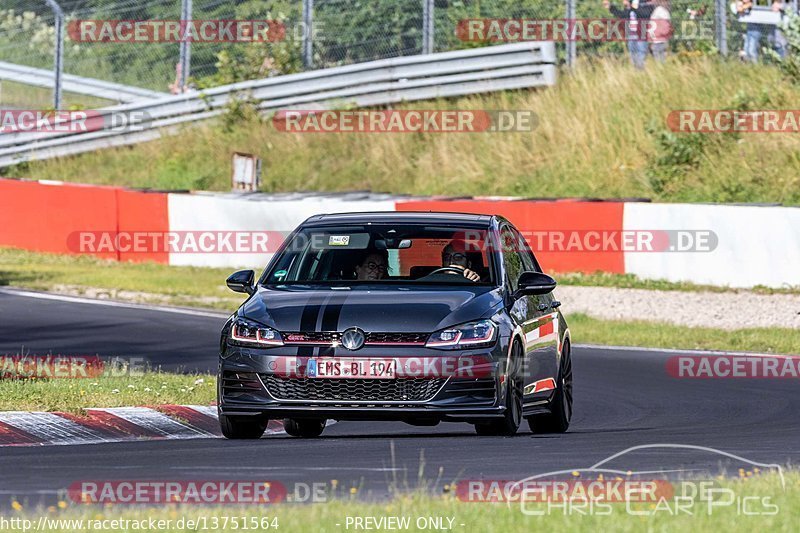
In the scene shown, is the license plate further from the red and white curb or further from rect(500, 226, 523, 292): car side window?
the red and white curb

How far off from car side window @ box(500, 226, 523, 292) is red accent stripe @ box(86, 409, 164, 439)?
2419 mm

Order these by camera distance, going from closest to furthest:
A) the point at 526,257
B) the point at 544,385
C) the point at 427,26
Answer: the point at 544,385
the point at 526,257
the point at 427,26

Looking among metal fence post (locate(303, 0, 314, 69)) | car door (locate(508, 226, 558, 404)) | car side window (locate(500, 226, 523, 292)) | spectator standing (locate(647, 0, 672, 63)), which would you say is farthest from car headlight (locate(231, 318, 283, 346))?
metal fence post (locate(303, 0, 314, 69))

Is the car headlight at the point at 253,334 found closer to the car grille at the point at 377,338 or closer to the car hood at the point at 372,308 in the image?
the car hood at the point at 372,308

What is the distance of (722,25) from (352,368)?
20968mm

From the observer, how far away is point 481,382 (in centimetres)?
945

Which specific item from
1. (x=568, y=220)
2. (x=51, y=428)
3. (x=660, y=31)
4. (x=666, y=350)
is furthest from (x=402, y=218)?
(x=660, y=31)

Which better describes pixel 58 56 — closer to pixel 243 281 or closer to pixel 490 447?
pixel 243 281

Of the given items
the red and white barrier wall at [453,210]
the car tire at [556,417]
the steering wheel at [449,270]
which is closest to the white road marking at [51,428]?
the steering wheel at [449,270]

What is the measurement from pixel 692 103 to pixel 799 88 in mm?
1930

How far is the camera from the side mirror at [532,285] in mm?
10344

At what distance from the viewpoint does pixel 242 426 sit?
10.1m

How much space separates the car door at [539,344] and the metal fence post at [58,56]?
20.1 metres

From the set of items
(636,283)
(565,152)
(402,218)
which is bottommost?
(636,283)
